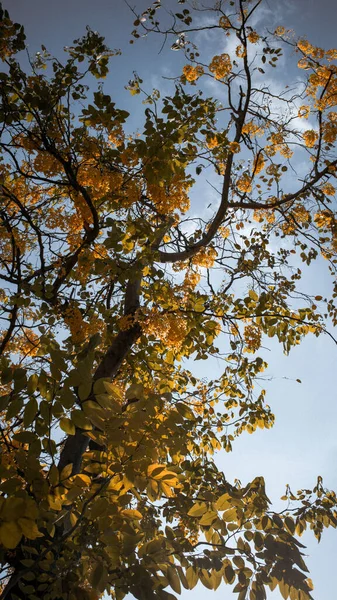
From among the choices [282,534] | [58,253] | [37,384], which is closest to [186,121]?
[58,253]

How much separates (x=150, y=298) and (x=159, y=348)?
0.48 m

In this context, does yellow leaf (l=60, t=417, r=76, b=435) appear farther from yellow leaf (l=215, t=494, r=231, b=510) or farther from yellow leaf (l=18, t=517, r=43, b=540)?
yellow leaf (l=215, t=494, r=231, b=510)

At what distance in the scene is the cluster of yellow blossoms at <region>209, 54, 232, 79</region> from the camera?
4.88 m

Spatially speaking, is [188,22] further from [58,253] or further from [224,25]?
[58,253]

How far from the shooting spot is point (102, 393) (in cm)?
139

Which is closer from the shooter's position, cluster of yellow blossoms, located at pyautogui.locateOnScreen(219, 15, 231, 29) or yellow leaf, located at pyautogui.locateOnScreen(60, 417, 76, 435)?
yellow leaf, located at pyautogui.locateOnScreen(60, 417, 76, 435)

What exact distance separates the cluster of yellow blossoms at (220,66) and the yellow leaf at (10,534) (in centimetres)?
496

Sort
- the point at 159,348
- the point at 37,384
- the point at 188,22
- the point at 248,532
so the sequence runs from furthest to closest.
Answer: the point at 188,22 → the point at 159,348 → the point at 248,532 → the point at 37,384

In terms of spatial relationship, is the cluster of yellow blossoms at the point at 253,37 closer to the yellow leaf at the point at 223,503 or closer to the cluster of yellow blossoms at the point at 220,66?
the cluster of yellow blossoms at the point at 220,66

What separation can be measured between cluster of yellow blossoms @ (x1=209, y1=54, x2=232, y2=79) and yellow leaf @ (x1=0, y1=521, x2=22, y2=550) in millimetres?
4961

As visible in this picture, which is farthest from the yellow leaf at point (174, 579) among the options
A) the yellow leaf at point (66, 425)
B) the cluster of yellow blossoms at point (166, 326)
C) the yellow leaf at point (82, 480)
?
the cluster of yellow blossoms at point (166, 326)

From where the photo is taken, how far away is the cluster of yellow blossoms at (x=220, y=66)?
4883 millimetres

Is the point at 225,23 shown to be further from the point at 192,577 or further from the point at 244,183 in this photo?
the point at 192,577

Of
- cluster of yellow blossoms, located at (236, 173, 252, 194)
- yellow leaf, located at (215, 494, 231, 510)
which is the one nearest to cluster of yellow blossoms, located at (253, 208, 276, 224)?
cluster of yellow blossoms, located at (236, 173, 252, 194)
